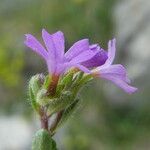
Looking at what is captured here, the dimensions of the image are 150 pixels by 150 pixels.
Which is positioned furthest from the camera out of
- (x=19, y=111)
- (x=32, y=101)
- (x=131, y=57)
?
(x=131, y=57)

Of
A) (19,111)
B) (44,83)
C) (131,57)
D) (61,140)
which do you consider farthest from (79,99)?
(131,57)

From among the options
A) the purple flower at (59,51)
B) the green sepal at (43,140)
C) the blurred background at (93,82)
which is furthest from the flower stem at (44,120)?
the blurred background at (93,82)

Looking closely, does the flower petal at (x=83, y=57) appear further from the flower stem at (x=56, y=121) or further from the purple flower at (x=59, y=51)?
the flower stem at (x=56, y=121)

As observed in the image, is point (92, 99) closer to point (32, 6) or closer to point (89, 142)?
point (89, 142)

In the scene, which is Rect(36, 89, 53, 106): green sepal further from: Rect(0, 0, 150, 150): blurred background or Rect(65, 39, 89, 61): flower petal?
Rect(0, 0, 150, 150): blurred background

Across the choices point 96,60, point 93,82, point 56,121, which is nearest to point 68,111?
point 56,121

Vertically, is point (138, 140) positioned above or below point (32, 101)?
below
